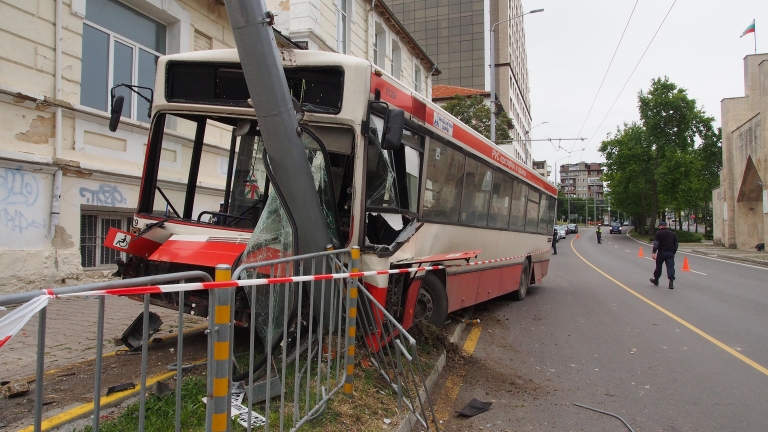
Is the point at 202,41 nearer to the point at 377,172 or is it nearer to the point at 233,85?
the point at 233,85

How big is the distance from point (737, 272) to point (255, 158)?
19253mm

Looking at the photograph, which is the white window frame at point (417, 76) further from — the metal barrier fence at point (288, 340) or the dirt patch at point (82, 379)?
the metal barrier fence at point (288, 340)

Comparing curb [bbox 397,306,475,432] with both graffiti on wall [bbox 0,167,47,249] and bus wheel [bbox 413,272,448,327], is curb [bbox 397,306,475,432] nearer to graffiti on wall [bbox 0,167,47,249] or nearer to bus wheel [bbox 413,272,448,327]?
bus wheel [bbox 413,272,448,327]

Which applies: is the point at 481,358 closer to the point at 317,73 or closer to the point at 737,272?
the point at 317,73

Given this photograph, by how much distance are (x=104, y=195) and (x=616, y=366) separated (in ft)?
29.9

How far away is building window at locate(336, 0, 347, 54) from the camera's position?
18422 mm

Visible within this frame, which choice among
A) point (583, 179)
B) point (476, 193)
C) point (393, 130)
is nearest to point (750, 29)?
point (476, 193)

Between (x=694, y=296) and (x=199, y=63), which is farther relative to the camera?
(x=694, y=296)

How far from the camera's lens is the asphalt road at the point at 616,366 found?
4516 mm

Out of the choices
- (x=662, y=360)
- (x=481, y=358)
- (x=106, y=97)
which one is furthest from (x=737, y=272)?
(x=106, y=97)

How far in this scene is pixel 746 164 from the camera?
32688mm

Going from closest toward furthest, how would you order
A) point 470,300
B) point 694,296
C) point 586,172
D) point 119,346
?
point 119,346 < point 470,300 < point 694,296 < point 586,172

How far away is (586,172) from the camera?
17388 centimetres

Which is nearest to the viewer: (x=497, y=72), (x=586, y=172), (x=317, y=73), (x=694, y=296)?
(x=317, y=73)
